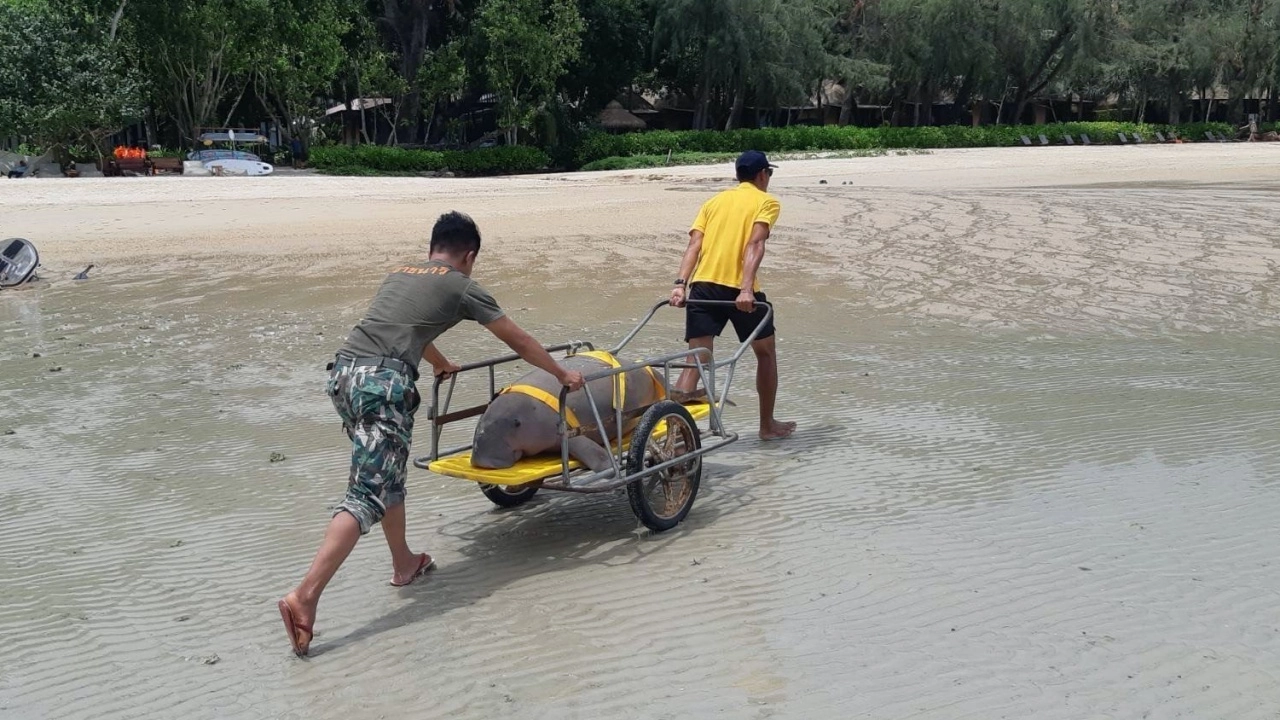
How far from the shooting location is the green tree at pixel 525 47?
3872 centimetres

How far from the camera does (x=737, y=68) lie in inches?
1748

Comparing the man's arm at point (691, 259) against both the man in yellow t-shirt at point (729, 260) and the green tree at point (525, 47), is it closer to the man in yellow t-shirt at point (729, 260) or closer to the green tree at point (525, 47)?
the man in yellow t-shirt at point (729, 260)

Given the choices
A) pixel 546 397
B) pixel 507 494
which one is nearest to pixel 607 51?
pixel 507 494

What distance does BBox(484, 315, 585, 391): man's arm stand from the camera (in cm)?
464

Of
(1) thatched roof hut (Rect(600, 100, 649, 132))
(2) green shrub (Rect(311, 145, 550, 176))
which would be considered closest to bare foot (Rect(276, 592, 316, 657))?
(2) green shrub (Rect(311, 145, 550, 176))

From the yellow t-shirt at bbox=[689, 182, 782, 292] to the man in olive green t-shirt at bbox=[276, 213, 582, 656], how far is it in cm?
208

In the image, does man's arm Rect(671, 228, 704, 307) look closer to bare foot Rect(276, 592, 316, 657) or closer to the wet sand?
the wet sand

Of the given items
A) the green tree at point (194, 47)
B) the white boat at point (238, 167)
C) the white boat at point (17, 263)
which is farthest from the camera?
the green tree at point (194, 47)

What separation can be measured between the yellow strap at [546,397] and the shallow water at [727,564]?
542mm

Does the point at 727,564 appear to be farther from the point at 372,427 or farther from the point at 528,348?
the point at 372,427

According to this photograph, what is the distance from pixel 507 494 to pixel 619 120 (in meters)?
47.0

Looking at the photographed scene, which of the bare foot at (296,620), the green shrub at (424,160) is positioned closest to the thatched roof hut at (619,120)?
the green shrub at (424,160)

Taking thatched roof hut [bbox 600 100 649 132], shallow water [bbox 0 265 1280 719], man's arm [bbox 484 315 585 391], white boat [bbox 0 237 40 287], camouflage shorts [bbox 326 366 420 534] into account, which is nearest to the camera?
shallow water [bbox 0 265 1280 719]

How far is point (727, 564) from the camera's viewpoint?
199 inches
